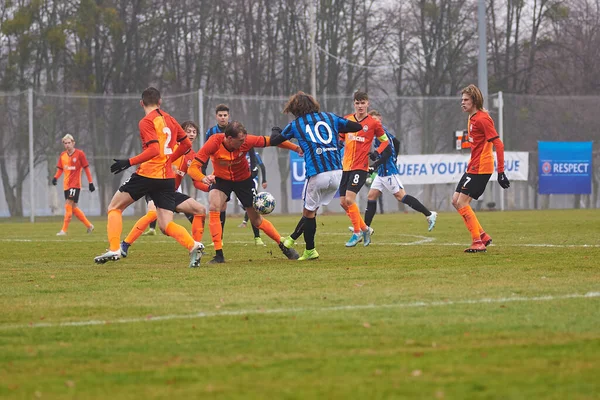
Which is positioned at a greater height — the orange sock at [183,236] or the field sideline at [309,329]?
the orange sock at [183,236]

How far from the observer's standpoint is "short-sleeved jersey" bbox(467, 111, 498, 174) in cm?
1221

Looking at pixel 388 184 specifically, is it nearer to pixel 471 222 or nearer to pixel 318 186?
pixel 471 222

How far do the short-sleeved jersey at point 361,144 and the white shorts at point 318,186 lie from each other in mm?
2891

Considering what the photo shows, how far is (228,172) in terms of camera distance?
1162 centimetres

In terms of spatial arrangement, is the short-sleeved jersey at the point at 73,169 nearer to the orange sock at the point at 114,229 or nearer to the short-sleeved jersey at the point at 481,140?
the orange sock at the point at 114,229

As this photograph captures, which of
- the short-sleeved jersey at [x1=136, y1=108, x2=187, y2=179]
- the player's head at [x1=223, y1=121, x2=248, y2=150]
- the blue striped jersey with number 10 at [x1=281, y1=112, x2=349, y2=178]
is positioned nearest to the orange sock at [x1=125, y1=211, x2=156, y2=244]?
the short-sleeved jersey at [x1=136, y1=108, x2=187, y2=179]

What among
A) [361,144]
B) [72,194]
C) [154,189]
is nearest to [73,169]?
[72,194]

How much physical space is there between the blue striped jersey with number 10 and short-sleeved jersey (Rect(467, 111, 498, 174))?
1.78 metres

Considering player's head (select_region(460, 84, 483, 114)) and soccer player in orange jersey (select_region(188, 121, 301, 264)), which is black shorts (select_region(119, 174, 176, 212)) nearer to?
soccer player in orange jersey (select_region(188, 121, 301, 264))

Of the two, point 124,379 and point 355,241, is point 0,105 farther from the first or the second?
point 124,379

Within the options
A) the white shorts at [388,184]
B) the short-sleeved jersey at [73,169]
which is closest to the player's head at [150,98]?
the white shorts at [388,184]

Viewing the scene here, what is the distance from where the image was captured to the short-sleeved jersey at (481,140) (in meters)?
12.2

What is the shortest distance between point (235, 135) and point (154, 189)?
1.02 m

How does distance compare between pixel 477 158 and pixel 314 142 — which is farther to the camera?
pixel 477 158
